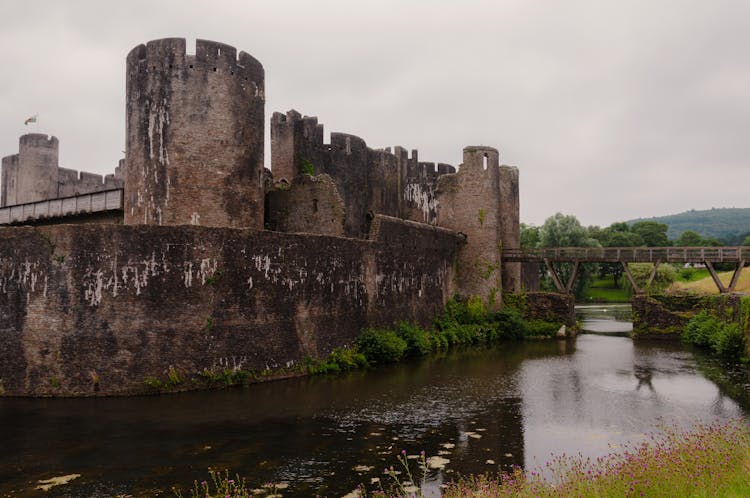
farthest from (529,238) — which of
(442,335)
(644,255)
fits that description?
(442,335)

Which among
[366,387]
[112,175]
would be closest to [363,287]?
[366,387]

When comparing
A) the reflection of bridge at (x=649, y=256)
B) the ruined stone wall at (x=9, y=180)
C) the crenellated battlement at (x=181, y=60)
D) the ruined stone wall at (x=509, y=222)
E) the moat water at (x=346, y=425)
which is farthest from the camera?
the ruined stone wall at (x=509, y=222)

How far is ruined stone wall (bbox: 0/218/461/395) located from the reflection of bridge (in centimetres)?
1935

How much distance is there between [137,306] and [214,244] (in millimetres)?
2546

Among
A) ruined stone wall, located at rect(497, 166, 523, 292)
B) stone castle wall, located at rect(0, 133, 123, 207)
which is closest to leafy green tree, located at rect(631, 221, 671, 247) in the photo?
ruined stone wall, located at rect(497, 166, 523, 292)

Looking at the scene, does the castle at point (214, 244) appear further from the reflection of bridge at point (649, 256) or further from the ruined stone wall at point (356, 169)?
the reflection of bridge at point (649, 256)

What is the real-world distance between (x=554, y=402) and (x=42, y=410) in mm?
11829

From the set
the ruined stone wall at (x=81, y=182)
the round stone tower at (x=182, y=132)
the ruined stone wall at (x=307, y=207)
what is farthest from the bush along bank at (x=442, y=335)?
the ruined stone wall at (x=81, y=182)

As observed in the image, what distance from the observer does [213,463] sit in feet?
32.6

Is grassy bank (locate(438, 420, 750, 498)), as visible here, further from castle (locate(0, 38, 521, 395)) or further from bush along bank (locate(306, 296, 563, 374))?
bush along bank (locate(306, 296, 563, 374))

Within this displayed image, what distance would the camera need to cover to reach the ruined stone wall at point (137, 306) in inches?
591

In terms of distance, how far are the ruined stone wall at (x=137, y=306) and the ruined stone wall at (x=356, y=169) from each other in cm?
941

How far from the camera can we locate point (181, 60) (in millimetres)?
21016

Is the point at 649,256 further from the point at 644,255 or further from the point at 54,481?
the point at 54,481
